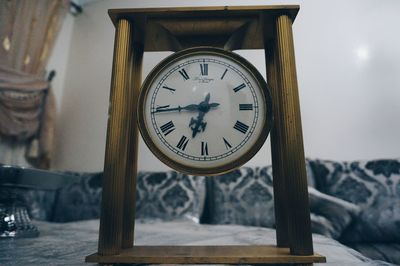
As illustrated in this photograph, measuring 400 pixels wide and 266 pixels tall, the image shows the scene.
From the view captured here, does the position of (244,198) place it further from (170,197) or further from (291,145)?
(291,145)

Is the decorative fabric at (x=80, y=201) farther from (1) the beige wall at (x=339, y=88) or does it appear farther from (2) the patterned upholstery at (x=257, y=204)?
(2) the patterned upholstery at (x=257, y=204)

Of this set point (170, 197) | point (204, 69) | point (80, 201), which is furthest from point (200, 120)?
point (80, 201)

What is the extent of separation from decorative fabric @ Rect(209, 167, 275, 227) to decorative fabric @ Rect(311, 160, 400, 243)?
0.31 meters

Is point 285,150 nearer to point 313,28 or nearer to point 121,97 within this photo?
point 121,97

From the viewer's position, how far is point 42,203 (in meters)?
1.87

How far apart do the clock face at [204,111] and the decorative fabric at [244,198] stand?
0.96 m

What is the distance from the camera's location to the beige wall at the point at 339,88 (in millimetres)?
1746

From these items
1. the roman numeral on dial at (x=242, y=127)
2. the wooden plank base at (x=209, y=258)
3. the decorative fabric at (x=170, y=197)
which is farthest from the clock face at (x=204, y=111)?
the decorative fabric at (x=170, y=197)

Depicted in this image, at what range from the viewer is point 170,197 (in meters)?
1.62

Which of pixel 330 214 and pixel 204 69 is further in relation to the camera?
pixel 330 214

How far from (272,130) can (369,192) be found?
106 centimetres

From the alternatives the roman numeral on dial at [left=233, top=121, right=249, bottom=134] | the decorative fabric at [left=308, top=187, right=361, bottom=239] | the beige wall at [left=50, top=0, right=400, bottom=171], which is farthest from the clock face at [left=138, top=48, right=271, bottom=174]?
the beige wall at [left=50, top=0, right=400, bottom=171]

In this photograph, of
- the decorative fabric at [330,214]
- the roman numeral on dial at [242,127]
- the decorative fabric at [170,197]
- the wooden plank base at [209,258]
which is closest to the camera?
the wooden plank base at [209,258]

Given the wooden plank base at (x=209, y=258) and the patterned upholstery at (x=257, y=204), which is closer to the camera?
the wooden plank base at (x=209, y=258)
